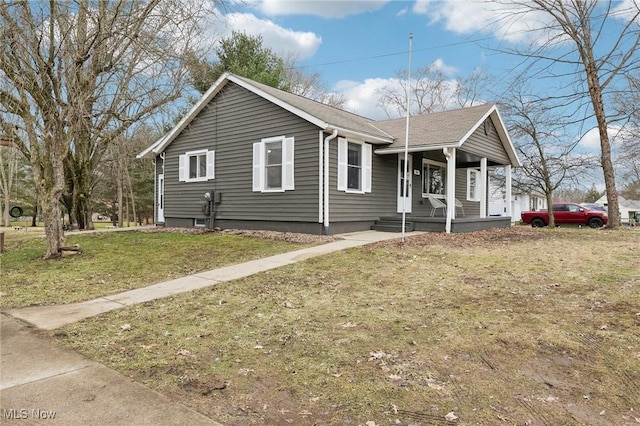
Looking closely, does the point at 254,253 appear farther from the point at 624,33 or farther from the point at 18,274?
the point at 624,33

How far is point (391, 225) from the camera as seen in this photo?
41.8 feet

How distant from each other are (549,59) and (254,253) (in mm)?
12284

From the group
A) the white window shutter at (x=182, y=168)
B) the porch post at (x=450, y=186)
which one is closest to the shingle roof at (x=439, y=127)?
the porch post at (x=450, y=186)

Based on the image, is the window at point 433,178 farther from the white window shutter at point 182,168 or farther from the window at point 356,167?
the white window shutter at point 182,168

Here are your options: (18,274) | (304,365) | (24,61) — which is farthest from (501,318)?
(24,61)

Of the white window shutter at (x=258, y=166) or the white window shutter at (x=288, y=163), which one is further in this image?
the white window shutter at (x=258, y=166)

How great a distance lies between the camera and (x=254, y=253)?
885 centimetres

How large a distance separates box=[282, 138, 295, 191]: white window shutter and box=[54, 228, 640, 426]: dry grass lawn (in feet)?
18.5

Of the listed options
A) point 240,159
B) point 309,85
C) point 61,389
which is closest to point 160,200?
point 240,159

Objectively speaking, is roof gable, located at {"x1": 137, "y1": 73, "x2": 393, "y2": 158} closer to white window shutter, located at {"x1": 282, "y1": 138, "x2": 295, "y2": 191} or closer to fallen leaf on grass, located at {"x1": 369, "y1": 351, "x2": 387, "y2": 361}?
white window shutter, located at {"x1": 282, "y1": 138, "x2": 295, "y2": 191}

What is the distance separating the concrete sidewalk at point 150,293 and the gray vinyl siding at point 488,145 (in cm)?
710

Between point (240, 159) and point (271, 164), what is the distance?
4.36 ft

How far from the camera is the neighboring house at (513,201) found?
24.8 meters

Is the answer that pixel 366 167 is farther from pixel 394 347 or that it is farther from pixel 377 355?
pixel 377 355
